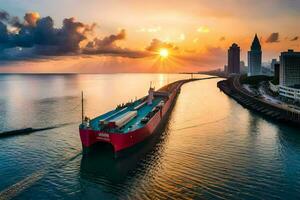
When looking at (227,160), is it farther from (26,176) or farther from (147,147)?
(26,176)

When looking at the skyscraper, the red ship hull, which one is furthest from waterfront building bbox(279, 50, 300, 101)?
the red ship hull

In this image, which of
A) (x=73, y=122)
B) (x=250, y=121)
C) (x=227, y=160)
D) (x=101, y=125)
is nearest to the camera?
(x=227, y=160)

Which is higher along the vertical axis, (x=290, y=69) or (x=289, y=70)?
(x=290, y=69)

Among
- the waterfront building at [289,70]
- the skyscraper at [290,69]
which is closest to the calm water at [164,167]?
the waterfront building at [289,70]

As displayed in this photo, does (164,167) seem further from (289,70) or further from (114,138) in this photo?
(289,70)

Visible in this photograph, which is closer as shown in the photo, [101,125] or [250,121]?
[101,125]

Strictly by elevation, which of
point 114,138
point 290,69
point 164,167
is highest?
point 290,69

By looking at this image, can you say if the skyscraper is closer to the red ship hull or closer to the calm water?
the calm water

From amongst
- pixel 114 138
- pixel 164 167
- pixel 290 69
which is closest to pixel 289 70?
pixel 290 69

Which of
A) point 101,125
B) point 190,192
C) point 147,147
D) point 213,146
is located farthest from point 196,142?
point 190,192

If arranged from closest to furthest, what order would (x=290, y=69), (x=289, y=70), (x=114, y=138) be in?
(x=114, y=138), (x=289, y=70), (x=290, y=69)

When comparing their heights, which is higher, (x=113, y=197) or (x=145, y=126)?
(x=145, y=126)
